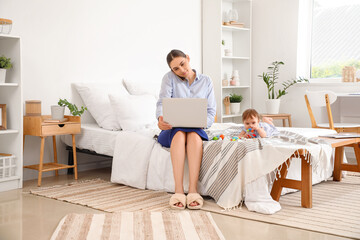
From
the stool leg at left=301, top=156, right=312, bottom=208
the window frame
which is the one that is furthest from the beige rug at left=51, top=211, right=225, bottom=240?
the window frame

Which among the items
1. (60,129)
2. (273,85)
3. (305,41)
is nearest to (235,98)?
(273,85)

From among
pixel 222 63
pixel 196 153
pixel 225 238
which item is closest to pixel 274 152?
pixel 196 153

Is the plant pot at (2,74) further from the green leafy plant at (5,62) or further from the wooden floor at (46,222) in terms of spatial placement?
the wooden floor at (46,222)

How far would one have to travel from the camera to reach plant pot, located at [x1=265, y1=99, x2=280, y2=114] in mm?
5070

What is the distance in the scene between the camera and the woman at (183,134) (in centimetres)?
267

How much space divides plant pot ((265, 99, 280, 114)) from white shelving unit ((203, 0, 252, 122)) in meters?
0.44

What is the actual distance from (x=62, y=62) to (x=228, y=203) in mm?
2021

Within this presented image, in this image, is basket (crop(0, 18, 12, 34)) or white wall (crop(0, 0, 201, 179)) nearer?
basket (crop(0, 18, 12, 34))

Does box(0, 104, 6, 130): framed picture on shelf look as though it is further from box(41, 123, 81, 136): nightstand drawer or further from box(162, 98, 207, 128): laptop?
box(162, 98, 207, 128): laptop

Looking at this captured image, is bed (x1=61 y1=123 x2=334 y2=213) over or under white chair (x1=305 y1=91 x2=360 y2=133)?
under

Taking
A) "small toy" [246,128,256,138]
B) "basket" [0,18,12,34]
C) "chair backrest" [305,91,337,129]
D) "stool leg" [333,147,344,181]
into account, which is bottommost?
"stool leg" [333,147,344,181]

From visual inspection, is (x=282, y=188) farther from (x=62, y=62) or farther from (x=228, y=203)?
(x=62, y=62)

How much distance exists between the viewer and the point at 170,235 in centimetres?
210

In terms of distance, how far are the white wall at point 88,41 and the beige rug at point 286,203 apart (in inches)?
30.2
